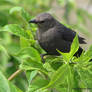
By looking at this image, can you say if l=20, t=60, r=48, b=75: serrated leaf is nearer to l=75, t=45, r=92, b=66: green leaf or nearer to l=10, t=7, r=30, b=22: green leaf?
l=75, t=45, r=92, b=66: green leaf

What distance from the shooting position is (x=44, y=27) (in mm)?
2248

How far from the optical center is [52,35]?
2186mm

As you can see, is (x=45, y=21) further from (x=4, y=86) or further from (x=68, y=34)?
(x=4, y=86)

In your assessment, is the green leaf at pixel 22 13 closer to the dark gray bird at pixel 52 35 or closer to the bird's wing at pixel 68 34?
the dark gray bird at pixel 52 35

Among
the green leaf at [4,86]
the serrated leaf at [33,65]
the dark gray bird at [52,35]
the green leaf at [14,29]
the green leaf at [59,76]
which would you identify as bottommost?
the dark gray bird at [52,35]

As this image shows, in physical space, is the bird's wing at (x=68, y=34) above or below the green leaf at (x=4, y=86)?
below

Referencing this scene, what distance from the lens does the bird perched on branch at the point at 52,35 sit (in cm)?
208

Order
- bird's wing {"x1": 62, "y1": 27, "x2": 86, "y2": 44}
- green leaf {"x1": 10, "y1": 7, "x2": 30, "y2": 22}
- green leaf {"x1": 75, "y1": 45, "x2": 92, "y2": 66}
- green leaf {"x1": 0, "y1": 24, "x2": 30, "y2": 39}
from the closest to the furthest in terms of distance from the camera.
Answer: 1. green leaf {"x1": 75, "y1": 45, "x2": 92, "y2": 66}
2. green leaf {"x1": 0, "y1": 24, "x2": 30, "y2": 39}
3. green leaf {"x1": 10, "y1": 7, "x2": 30, "y2": 22}
4. bird's wing {"x1": 62, "y1": 27, "x2": 86, "y2": 44}

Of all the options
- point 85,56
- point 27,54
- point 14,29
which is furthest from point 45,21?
point 85,56

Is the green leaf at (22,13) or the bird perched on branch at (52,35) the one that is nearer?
the green leaf at (22,13)

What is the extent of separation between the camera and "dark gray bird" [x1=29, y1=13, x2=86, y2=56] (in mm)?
2078

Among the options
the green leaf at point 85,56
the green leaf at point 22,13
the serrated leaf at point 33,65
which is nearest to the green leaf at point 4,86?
the serrated leaf at point 33,65

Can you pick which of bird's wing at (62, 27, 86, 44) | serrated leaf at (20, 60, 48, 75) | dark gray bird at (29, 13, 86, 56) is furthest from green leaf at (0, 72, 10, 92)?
bird's wing at (62, 27, 86, 44)

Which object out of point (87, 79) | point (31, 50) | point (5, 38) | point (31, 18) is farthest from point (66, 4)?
point (87, 79)
